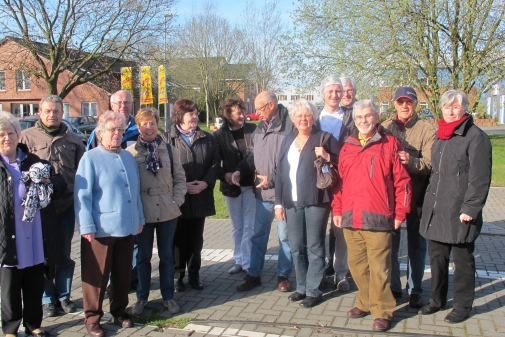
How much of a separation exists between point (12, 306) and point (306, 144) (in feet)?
9.24

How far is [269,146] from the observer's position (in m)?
4.71

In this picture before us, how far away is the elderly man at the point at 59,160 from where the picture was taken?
13.9 ft

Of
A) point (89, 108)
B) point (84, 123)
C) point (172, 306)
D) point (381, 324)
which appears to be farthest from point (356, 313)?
point (89, 108)

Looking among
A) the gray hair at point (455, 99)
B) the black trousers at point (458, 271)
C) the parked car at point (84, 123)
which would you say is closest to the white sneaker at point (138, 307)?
the black trousers at point (458, 271)

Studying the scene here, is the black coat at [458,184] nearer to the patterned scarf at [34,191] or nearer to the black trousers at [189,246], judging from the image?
the black trousers at [189,246]

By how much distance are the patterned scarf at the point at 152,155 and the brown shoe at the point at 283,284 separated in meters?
1.78

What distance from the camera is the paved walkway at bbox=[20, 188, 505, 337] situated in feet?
12.8

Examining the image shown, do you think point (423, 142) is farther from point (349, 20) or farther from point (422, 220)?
point (349, 20)

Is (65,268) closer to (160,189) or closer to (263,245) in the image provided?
(160,189)

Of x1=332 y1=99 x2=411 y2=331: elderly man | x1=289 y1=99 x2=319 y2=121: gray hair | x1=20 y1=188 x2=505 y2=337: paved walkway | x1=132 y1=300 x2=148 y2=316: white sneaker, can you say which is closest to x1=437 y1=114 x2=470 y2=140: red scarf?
x1=332 y1=99 x2=411 y2=331: elderly man

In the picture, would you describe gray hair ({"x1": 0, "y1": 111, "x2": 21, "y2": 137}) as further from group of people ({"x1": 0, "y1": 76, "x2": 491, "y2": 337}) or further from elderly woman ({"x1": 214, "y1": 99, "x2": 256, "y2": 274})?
elderly woman ({"x1": 214, "y1": 99, "x2": 256, "y2": 274})

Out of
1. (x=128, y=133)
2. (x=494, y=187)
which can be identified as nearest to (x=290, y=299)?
(x=128, y=133)

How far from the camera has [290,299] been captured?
4.57 m

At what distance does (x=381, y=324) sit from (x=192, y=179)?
7.45 ft
